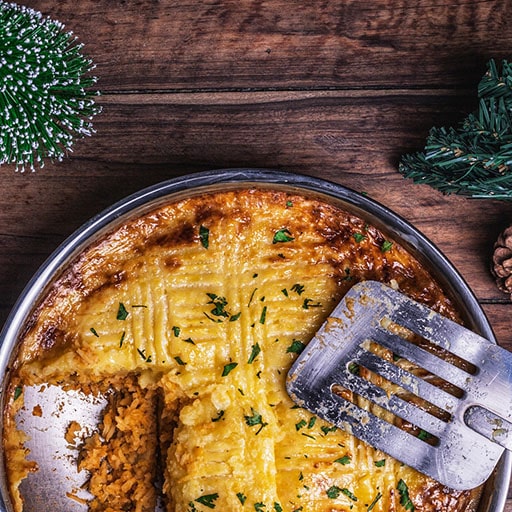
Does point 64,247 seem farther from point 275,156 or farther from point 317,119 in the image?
point 317,119

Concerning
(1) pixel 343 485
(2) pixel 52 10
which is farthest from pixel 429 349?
(2) pixel 52 10

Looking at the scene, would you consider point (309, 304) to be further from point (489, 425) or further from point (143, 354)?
point (489, 425)

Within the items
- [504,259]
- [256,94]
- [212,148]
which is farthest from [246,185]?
[504,259]

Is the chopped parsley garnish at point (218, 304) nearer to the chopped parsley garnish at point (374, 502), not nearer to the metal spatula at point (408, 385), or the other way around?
the metal spatula at point (408, 385)

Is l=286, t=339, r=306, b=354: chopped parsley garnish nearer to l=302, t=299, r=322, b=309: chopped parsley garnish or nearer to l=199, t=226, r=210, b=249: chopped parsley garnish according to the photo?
l=302, t=299, r=322, b=309: chopped parsley garnish

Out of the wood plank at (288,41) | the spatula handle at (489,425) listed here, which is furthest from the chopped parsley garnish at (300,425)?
the wood plank at (288,41)

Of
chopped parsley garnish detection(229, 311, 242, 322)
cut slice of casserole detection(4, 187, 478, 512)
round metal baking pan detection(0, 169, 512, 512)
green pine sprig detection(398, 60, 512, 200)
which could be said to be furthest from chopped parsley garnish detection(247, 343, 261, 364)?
green pine sprig detection(398, 60, 512, 200)
